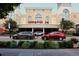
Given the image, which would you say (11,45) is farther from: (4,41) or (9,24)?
(9,24)

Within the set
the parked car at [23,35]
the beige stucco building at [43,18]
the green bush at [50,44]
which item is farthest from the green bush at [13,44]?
the beige stucco building at [43,18]

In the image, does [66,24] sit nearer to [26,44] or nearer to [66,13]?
[66,13]

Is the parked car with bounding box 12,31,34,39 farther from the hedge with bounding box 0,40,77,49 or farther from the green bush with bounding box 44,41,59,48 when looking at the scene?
the green bush with bounding box 44,41,59,48

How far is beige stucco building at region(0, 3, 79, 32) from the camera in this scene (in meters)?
9.02

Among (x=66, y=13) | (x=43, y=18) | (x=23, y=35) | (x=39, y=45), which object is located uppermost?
(x=66, y=13)

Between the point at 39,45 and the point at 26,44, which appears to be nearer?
the point at 39,45

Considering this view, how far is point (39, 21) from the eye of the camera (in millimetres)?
9078

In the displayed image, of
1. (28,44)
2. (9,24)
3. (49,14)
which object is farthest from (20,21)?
(28,44)

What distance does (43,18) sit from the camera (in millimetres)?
9180

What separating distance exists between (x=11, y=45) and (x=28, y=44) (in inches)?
24.1

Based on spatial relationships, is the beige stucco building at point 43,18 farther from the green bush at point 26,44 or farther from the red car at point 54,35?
the green bush at point 26,44

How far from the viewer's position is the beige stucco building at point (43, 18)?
355 inches

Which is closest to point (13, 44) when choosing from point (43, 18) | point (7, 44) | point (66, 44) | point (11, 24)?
point (7, 44)

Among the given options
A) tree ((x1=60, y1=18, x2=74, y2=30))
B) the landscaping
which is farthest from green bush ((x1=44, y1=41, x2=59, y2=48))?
tree ((x1=60, y1=18, x2=74, y2=30))
